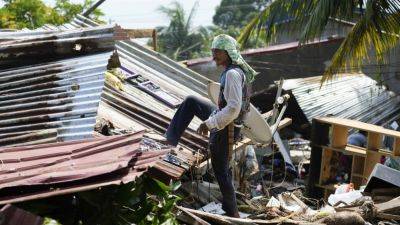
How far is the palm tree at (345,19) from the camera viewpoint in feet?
31.7

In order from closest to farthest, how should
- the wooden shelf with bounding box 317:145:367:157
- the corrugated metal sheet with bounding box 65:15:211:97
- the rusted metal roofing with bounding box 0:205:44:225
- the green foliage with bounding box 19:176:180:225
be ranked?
the rusted metal roofing with bounding box 0:205:44:225 < the green foliage with bounding box 19:176:180:225 < the corrugated metal sheet with bounding box 65:15:211:97 < the wooden shelf with bounding box 317:145:367:157

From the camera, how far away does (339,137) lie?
32.9ft

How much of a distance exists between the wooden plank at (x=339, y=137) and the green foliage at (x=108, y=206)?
19.1ft

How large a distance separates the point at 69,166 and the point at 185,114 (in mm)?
2529

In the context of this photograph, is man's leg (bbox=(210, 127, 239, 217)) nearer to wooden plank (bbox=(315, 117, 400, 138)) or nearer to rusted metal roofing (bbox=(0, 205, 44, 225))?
rusted metal roofing (bbox=(0, 205, 44, 225))

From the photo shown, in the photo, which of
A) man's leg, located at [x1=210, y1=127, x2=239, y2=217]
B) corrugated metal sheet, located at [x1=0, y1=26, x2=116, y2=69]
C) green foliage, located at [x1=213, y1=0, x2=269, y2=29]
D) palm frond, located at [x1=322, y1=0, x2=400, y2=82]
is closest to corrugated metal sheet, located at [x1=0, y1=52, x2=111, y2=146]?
corrugated metal sheet, located at [x1=0, y1=26, x2=116, y2=69]

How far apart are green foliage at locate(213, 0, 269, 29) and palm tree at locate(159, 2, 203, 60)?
50.5 ft

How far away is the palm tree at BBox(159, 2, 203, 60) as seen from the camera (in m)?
34.8

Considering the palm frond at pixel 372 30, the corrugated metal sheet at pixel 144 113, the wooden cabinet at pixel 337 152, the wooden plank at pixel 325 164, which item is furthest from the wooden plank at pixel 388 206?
the palm frond at pixel 372 30

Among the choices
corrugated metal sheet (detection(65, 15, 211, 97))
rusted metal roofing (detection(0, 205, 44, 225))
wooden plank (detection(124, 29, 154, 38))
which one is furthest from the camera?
wooden plank (detection(124, 29, 154, 38))

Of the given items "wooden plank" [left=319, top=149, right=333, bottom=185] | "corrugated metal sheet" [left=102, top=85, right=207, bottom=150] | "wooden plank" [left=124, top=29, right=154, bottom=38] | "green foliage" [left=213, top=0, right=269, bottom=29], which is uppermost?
"wooden plank" [left=124, top=29, right=154, bottom=38]

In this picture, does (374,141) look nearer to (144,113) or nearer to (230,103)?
(144,113)

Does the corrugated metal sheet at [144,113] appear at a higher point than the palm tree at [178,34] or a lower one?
higher

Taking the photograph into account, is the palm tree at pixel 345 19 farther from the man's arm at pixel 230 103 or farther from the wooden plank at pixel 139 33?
the man's arm at pixel 230 103
